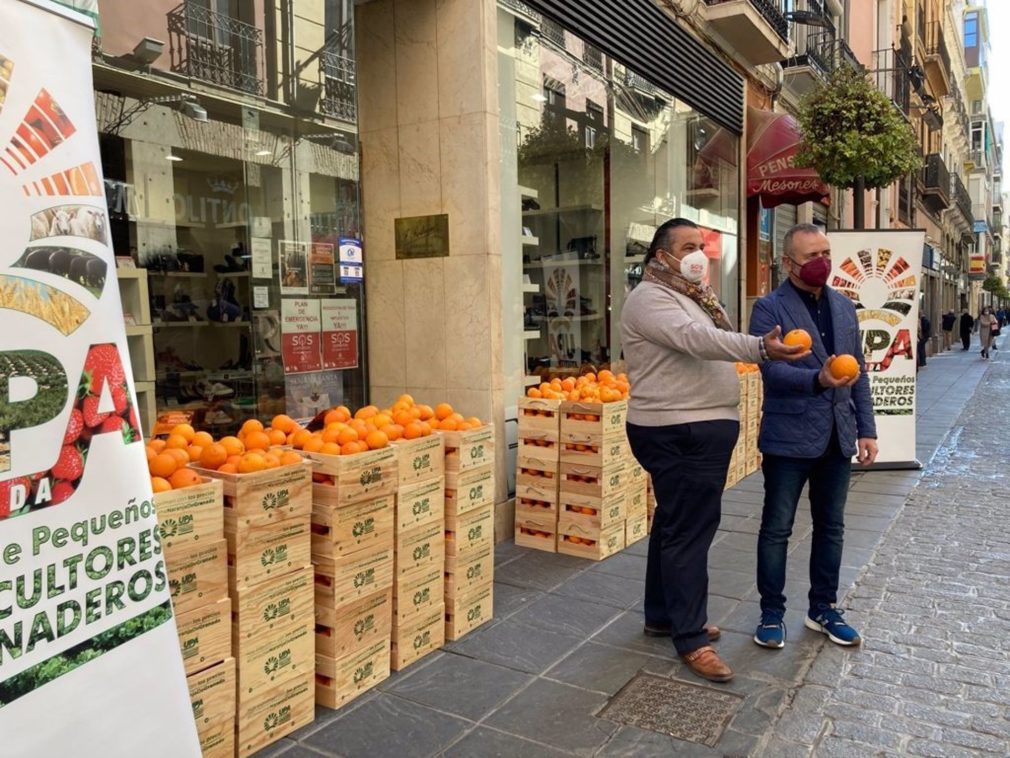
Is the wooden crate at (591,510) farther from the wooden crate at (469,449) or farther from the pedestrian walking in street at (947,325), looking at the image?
the pedestrian walking in street at (947,325)

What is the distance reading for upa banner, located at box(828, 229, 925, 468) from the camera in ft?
25.1

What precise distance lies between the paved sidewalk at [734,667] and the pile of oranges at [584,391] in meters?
1.06

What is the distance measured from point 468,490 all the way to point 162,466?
1.55 metres

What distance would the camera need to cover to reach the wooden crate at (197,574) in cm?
267

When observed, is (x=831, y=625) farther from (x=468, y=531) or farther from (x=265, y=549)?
(x=265, y=549)

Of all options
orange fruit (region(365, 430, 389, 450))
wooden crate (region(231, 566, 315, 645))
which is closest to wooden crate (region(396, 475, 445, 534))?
orange fruit (region(365, 430, 389, 450))

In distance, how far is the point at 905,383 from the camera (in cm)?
786

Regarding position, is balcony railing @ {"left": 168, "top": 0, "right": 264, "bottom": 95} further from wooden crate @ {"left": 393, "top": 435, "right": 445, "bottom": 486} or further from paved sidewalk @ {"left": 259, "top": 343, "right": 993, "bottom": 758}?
paved sidewalk @ {"left": 259, "top": 343, "right": 993, "bottom": 758}

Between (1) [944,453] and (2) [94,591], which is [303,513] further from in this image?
(1) [944,453]

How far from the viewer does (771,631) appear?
3.83 meters

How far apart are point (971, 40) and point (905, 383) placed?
53532mm

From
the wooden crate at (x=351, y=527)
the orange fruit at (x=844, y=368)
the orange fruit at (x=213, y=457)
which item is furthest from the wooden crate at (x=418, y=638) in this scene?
the orange fruit at (x=844, y=368)

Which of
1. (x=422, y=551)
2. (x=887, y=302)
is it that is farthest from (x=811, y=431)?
(x=887, y=302)

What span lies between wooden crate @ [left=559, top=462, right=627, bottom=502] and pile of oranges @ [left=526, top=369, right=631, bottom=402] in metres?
0.46
